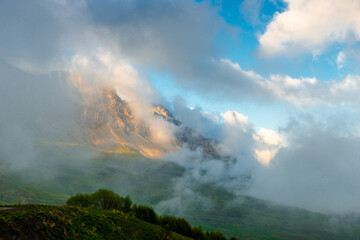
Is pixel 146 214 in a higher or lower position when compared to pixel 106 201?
lower

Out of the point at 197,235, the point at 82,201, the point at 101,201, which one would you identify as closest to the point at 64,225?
the point at 197,235

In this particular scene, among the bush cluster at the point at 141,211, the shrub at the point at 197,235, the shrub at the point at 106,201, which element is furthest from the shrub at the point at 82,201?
the shrub at the point at 197,235

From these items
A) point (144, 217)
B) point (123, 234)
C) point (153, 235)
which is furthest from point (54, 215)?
point (144, 217)

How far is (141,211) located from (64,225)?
5294 centimetres

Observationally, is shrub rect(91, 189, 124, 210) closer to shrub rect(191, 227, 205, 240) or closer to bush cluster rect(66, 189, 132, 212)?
bush cluster rect(66, 189, 132, 212)

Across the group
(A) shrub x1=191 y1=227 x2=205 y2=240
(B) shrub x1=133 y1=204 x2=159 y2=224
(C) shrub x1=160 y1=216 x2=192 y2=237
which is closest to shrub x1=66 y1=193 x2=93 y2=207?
(B) shrub x1=133 y1=204 x2=159 y2=224

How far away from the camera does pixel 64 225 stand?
3053 centimetres

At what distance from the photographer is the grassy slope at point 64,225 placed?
2503 centimetres

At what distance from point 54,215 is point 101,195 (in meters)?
79.5

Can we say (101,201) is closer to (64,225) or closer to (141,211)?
(141,211)

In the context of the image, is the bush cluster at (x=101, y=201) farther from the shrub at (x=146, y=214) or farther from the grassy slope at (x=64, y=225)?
the grassy slope at (x=64, y=225)

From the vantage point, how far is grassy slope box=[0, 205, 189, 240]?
2503 centimetres

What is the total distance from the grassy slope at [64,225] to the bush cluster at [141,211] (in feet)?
95.4

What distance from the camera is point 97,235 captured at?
34.6 meters
